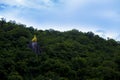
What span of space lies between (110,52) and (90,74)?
48.7ft

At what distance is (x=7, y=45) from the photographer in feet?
195

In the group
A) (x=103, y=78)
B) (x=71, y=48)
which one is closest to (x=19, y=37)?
(x=71, y=48)

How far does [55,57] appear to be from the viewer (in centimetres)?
5838

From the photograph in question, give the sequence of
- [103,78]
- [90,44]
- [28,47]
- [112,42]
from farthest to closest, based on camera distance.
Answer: [112,42], [90,44], [28,47], [103,78]

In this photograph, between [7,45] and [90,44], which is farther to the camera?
[90,44]

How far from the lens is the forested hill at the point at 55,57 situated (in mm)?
51125

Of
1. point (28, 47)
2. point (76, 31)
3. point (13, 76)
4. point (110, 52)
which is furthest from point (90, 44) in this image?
point (13, 76)

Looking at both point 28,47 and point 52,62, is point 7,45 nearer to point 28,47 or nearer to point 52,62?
point 28,47

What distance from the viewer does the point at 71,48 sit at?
63469 millimetres

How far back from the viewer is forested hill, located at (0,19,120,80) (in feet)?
168

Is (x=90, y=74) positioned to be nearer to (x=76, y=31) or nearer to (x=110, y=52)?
(x=110, y=52)

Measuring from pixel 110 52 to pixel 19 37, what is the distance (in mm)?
16853

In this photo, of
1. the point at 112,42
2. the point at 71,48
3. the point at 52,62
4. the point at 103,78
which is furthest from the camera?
the point at 112,42

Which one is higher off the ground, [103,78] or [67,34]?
[67,34]
